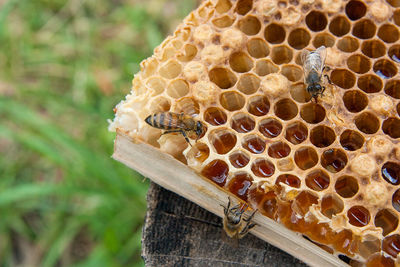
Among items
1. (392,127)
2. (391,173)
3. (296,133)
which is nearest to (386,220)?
(391,173)

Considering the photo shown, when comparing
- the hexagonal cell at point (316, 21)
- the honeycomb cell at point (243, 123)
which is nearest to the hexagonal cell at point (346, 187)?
the honeycomb cell at point (243, 123)

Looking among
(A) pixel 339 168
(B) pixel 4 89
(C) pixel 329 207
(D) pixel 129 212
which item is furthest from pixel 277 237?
(B) pixel 4 89

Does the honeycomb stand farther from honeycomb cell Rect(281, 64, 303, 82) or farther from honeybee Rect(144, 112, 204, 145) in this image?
honeybee Rect(144, 112, 204, 145)

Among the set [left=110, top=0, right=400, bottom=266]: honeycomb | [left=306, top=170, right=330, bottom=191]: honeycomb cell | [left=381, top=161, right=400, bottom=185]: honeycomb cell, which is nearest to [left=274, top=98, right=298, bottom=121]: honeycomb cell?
[left=110, top=0, right=400, bottom=266]: honeycomb

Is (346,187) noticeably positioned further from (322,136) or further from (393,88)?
(393,88)

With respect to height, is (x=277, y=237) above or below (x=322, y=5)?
below

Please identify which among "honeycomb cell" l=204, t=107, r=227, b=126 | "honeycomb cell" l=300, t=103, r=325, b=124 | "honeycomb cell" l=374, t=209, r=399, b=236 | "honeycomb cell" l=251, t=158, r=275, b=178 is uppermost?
"honeycomb cell" l=204, t=107, r=227, b=126

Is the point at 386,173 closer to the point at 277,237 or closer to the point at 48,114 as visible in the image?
the point at 277,237
